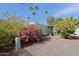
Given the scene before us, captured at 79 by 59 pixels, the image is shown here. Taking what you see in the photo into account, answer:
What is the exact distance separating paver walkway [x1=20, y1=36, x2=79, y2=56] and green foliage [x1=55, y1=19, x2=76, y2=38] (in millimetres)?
365

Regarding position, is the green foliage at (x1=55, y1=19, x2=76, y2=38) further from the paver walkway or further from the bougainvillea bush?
the bougainvillea bush

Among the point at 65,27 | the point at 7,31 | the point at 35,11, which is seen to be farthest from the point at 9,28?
the point at 65,27

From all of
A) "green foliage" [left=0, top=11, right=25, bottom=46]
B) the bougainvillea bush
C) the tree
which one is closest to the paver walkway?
the bougainvillea bush

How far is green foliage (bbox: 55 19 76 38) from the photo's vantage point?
5.80 m

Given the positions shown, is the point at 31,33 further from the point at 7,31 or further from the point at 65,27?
the point at 65,27

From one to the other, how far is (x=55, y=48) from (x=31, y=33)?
34.6 inches

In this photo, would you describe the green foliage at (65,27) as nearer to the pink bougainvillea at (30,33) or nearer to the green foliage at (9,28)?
the pink bougainvillea at (30,33)

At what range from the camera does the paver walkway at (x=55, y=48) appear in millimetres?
4707

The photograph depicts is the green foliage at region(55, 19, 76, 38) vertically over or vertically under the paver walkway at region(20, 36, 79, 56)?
over

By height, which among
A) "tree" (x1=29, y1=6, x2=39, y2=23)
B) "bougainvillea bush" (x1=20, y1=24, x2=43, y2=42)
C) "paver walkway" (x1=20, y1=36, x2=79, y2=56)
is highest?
"tree" (x1=29, y1=6, x2=39, y2=23)

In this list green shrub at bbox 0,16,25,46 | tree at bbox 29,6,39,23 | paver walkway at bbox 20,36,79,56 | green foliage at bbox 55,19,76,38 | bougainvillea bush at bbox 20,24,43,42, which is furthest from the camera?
green foliage at bbox 55,19,76,38

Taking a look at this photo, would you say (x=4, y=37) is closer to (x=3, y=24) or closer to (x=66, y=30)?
→ (x=3, y=24)

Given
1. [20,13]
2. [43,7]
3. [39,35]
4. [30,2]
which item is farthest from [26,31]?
[30,2]

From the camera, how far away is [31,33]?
5.55 meters
